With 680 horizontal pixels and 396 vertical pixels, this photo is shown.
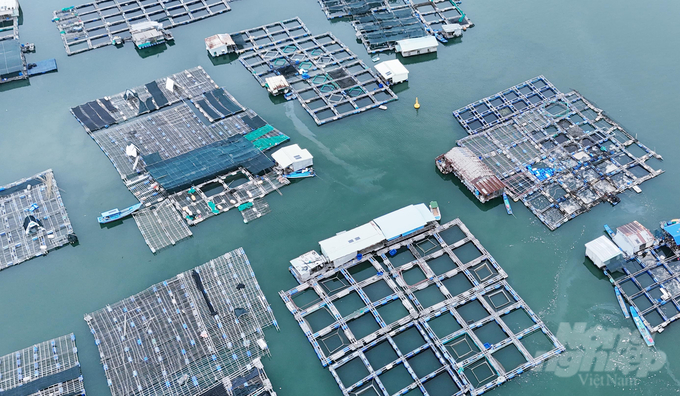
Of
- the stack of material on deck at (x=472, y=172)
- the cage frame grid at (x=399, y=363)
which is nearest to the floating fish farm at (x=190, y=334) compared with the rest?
the cage frame grid at (x=399, y=363)

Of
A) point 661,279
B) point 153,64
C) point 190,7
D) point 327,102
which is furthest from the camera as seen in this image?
point 190,7

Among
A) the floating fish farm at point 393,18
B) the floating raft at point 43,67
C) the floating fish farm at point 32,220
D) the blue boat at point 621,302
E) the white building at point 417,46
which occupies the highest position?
the floating raft at point 43,67

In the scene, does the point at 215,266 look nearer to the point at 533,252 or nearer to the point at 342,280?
the point at 342,280

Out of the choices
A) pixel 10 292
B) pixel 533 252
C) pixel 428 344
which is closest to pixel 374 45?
pixel 533 252

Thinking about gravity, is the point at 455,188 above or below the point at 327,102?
below

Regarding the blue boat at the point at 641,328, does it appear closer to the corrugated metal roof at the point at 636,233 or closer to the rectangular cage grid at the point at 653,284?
the rectangular cage grid at the point at 653,284

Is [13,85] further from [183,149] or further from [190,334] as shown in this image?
[190,334]

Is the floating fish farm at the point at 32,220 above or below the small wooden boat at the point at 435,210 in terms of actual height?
above

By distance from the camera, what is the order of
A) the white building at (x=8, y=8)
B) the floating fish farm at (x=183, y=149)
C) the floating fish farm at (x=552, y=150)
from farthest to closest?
1. the white building at (x=8, y=8)
2. the floating fish farm at (x=552, y=150)
3. the floating fish farm at (x=183, y=149)
